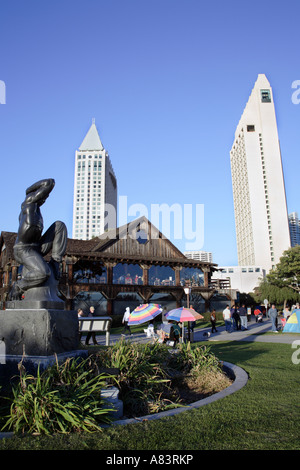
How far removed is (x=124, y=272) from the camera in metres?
30.4

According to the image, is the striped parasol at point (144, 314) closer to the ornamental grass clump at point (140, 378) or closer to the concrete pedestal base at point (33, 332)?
the ornamental grass clump at point (140, 378)

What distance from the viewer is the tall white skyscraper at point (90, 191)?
17488 cm

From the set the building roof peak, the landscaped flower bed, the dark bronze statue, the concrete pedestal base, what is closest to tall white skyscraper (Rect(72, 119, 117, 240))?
the building roof peak

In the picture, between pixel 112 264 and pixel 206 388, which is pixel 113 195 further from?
pixel 206 388

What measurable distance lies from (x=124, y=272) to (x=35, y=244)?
23994 mm

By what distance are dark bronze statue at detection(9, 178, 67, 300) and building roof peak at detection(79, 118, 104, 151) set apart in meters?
181

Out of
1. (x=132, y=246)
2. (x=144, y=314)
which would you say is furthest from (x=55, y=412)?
(x=132, y=246)

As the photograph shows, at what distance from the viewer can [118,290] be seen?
2903 centimetres

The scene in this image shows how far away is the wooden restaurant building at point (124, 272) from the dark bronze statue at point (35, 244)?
2067 cm

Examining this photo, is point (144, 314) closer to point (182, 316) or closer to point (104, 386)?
point (182, 316)

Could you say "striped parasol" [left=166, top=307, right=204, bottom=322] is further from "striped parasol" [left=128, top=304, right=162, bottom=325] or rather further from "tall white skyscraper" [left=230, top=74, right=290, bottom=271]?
"tall white skyscraper" [left=230, top=74, right=290, bottom=271]

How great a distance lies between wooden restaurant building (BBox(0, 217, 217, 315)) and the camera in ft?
91.9
